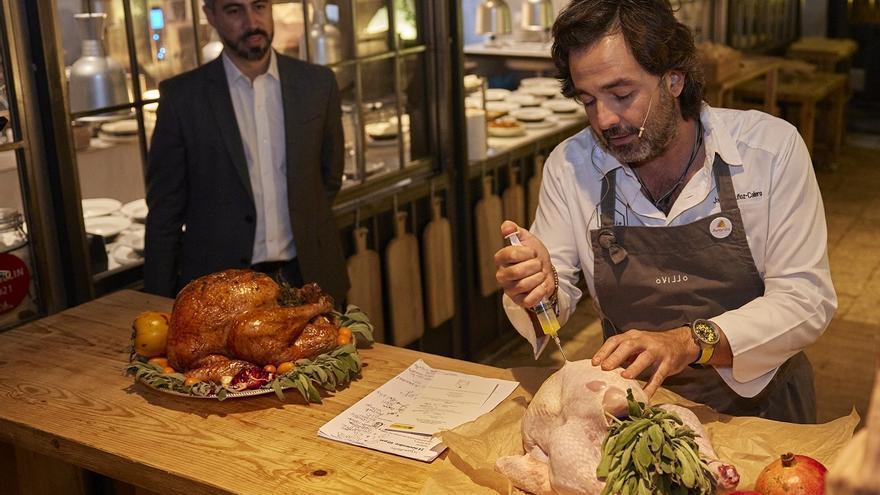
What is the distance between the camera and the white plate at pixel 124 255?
11.6 feet

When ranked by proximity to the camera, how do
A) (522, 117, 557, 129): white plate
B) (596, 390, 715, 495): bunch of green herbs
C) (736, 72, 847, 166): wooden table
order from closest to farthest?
(596, 390, 715, 495): bunch of green herbs < (522, 117, 557, 129): white plate < (736, 72, 847, 166): wooden table

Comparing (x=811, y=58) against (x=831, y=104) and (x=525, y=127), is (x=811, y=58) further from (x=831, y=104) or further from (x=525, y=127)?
(x=525, y=127)

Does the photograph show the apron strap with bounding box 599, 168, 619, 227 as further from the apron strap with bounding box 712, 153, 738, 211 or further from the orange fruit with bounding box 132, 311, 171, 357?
the orange fruit with bounding box 132, 311, 171, 357

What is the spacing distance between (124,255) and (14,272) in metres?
0.46

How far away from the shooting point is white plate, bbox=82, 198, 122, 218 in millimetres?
3424

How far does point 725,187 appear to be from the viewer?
2.28 m

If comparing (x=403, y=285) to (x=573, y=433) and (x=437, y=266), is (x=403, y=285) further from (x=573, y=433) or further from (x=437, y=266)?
(x=573, y=433)

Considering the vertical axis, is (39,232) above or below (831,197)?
above

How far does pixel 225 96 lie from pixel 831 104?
270 inches

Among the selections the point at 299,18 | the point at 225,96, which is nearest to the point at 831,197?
the point at 299,18

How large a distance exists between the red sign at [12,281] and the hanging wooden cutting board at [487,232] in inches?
91.6

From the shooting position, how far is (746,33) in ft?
29.2

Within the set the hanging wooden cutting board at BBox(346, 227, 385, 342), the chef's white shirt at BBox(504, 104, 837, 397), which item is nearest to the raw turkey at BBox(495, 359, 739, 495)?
the chef's white shirt at BBox(504, 104, 837, 397)

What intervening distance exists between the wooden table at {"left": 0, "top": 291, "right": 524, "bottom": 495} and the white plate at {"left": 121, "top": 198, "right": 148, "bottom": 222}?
0.99 m
